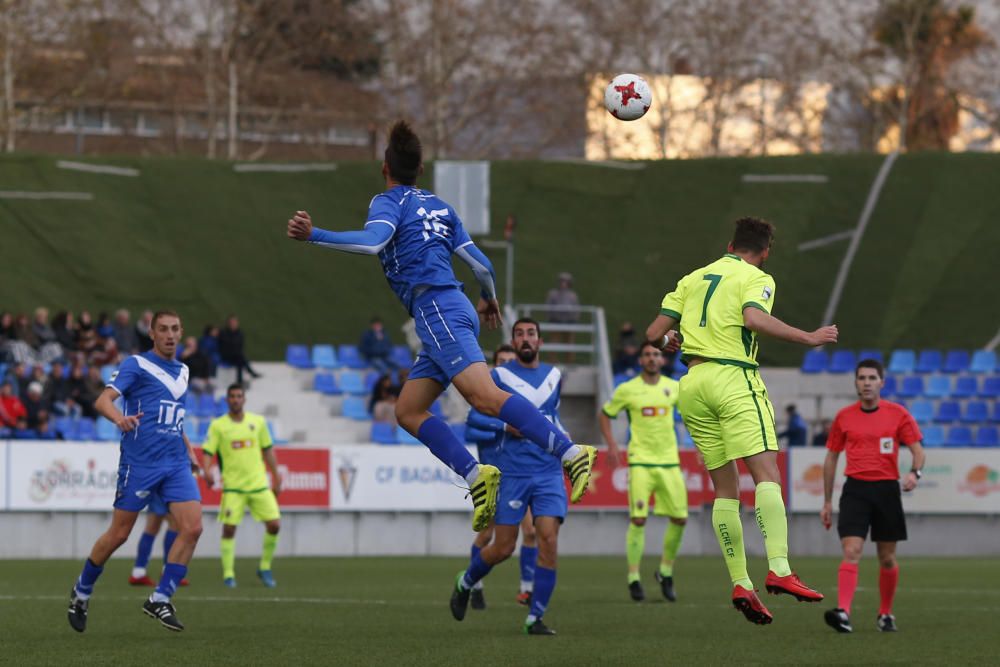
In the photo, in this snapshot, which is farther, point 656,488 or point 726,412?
point 656,488

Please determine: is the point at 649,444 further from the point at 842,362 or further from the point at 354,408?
the point at 842,362

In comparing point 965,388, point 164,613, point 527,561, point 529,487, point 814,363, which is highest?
point 814,363

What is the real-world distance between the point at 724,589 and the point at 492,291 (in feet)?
29.1

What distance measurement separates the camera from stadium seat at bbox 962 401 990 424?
30438 mm

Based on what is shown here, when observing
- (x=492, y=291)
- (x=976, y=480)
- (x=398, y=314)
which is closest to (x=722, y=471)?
(x=492, y=291)

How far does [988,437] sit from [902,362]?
3.13 meters

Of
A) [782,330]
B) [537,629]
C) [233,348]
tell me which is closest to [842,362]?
[233,348]

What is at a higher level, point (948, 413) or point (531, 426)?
point (531, 426)

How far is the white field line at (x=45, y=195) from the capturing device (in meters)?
35.1

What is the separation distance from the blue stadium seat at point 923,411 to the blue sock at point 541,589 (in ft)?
62.5

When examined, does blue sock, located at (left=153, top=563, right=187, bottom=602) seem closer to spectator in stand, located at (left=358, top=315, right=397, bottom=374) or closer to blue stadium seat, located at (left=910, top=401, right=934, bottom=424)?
spectator in stand, located at (left=358, top=315, right=397, bottom=374)

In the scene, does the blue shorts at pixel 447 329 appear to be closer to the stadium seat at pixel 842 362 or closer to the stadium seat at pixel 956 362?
the stadium seat at pixel 842 362

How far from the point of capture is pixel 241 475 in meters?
18.6

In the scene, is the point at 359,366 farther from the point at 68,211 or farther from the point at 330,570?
the point at 330,570
